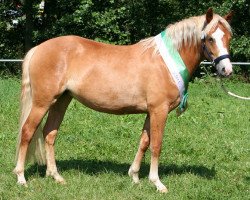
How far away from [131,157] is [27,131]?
1812 millimetres

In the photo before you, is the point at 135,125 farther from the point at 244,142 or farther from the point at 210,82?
the point at 210,82

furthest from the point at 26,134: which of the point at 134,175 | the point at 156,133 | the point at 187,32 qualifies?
the point at 187,32

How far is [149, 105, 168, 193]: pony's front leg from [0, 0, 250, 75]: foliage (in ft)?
41.8

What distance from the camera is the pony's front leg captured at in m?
5.32

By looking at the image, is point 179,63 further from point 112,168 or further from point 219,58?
point 112,168

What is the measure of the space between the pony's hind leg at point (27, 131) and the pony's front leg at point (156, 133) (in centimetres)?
124

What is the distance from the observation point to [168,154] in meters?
6.96

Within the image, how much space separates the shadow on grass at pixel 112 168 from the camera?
601 centimetres

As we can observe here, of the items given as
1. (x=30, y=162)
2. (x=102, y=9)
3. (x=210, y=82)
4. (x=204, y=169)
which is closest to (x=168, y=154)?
(x=204, y=169)

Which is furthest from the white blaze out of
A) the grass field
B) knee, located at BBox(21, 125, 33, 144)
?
knee, located at BBox(21, 125, 33, 144)

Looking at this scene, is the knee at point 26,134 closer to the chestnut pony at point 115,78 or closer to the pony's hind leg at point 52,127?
the chestnut pony at point 115,78

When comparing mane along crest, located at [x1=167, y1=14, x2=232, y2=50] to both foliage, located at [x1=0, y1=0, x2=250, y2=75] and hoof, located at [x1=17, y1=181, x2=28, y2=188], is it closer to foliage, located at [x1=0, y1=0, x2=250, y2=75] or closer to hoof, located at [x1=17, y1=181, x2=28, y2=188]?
hoof, located at [x1=17, y1=181, x2=28, y2=188]

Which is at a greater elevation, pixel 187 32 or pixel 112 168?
pixel 187 32

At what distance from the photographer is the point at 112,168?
20.3ft
